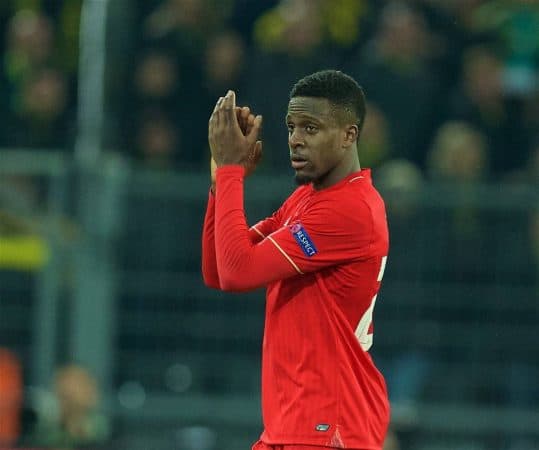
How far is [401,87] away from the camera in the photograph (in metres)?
8.72

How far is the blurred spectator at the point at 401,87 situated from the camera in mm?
8672

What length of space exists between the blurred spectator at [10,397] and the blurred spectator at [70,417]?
5.2 inches

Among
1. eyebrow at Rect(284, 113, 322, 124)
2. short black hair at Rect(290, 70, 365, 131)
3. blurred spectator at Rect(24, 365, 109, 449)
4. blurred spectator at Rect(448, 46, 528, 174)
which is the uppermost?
blurred spectator at Rect(448, 46, 528, 174)

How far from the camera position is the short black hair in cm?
427

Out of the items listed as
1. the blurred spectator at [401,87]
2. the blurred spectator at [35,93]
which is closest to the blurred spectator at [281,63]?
the blurred spectator at [401,87]

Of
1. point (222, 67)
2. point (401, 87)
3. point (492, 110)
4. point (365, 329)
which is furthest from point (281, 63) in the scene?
point (365, 329)

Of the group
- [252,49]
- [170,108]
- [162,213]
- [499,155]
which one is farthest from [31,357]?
[499,155]

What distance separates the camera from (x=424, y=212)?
27.5ft

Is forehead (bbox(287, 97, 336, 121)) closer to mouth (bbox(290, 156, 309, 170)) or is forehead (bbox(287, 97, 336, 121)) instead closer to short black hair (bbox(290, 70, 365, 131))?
short black hair (bbox(290, 70, 365, 131))

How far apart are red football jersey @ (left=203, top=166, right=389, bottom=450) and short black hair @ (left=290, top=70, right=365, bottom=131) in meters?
0.23

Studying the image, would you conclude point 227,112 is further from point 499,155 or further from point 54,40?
point 54,40

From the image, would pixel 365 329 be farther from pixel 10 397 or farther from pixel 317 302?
pixel 10 397

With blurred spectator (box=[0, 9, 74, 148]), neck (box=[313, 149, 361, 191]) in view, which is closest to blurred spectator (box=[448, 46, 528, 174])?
blurred spectator (box=[0, 9, 74, 148])

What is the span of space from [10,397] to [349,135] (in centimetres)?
441
